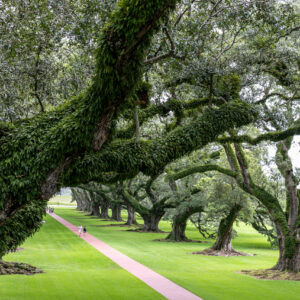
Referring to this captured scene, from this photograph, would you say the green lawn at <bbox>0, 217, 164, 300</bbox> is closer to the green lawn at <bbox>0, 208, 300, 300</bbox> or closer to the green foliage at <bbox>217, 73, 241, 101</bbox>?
the green lawn at <bbox>0, 208, 300, 300</bbox>

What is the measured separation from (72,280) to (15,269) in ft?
9.22

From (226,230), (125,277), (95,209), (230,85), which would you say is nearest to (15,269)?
(125,277)

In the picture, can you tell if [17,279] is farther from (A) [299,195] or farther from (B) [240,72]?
(A) [299,195]

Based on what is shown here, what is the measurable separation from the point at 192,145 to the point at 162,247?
2025 centimetres

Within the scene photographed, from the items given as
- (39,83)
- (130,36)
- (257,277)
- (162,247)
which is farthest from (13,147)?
(162,247)

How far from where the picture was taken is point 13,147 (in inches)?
273

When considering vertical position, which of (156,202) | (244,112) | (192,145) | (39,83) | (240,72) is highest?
(240,72)

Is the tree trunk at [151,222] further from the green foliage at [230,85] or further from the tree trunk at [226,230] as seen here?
the green foliage at [230,85]

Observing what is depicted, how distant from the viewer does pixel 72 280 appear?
1398 centimetres

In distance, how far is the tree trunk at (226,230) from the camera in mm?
22484

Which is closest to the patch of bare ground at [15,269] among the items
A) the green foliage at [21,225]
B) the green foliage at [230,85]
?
the green foliage at [21,225]

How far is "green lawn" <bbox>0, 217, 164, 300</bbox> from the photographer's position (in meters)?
11.4

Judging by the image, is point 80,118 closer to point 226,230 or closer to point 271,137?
point 271,137

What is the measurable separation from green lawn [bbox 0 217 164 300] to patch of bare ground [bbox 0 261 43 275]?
0.65 metres
